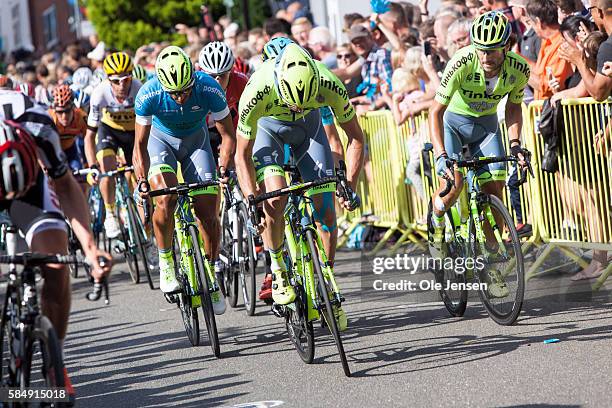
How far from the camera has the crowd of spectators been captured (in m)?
9.55

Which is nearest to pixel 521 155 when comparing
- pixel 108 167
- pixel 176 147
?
pixel 176 147

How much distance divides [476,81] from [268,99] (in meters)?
1.66

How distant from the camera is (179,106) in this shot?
959 cm

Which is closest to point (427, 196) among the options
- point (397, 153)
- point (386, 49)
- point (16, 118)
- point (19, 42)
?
point (397, 153)

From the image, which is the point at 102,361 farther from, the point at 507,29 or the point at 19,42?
the point at 19,42

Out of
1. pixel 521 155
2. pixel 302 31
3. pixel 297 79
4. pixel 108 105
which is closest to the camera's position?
pixel 297 79

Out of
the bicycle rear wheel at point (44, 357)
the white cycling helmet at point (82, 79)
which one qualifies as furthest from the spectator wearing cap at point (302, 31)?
the bicycle rear wheel at point (44, 357)

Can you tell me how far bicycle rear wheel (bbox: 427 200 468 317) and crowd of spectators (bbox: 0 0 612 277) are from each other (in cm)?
145

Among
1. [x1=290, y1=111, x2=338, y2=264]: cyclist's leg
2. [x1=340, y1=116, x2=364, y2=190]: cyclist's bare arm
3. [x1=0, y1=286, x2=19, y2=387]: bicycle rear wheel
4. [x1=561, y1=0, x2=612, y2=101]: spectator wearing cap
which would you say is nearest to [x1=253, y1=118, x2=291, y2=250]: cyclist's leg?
[x1=290, y1=111, x2=338, y2=264]: cyclist's leg

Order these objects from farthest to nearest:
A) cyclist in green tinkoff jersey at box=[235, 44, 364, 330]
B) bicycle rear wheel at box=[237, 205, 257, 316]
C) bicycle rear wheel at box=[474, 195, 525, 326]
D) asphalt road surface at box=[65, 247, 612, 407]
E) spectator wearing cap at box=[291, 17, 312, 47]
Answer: spectator wearing cap at box=[291, 17, 312, 47], bicycle rear wheel at box=[237, 205, 257, 316], cyclist in green tinkoff jersey at box=[235, 44, 364, 330], bicycle rear wheel at box=[474, 195, 525, 326], asphalt road surface at box=[65, 247, 612, 407]

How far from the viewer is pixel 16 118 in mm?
5973

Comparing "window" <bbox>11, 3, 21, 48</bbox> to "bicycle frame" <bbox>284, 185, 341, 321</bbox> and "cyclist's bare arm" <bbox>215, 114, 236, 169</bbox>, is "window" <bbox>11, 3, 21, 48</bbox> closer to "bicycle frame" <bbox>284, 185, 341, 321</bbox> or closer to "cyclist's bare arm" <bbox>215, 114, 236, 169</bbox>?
"cyclist's bare arm" <bbox>215, 114, 236, 169</bbox>

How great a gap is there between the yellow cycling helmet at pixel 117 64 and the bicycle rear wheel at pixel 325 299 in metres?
5.70

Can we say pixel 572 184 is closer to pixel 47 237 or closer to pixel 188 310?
pixel 188 310
